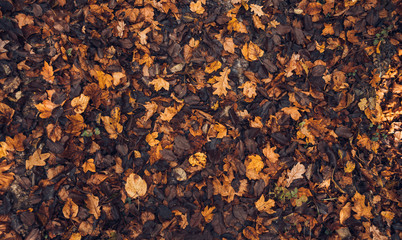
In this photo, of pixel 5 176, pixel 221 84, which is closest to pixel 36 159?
pixel 5 176

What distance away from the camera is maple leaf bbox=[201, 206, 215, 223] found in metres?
2.06

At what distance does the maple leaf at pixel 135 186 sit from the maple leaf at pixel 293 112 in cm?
142

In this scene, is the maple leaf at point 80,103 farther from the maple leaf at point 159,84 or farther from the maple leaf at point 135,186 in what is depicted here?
the maple leaf at point 135,186

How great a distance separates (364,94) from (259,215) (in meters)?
1.53

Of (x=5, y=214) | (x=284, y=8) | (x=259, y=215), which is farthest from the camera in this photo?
(x=284, y=8)

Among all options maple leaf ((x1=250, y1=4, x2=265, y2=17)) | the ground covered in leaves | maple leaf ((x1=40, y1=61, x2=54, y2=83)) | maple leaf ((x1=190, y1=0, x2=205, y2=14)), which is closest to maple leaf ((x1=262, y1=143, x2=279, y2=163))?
the ground covered in leaves

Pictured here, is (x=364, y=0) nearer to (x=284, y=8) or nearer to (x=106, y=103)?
(x=284, y=8)

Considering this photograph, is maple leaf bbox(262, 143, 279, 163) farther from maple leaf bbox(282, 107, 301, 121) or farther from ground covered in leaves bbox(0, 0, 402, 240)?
maple leaf bbox(282, 107, 301, 121)

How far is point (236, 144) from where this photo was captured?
2162mm

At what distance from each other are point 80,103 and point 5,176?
80 cm

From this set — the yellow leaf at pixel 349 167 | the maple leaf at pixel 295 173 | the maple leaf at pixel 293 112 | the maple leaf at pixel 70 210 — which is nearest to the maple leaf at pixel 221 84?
the maple leaf at pixel 293 112

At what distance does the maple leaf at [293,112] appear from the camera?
2.20 metres

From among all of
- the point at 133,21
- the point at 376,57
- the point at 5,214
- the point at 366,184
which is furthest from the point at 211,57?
the point at 5,214

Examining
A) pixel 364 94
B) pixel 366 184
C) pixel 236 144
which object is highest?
pixel 364 94
